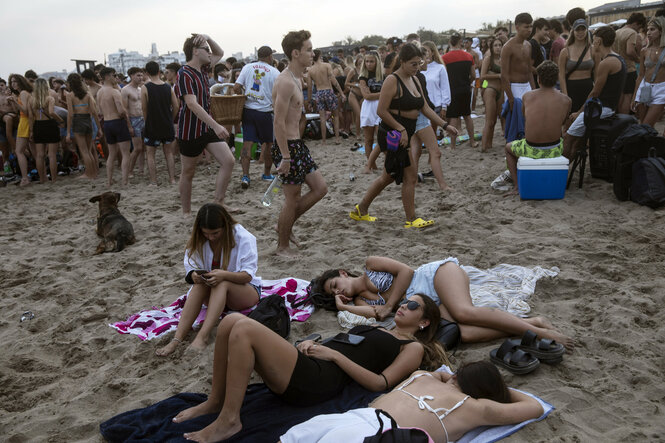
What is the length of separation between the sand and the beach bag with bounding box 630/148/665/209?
0.12 meters

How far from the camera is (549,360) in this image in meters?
2.98

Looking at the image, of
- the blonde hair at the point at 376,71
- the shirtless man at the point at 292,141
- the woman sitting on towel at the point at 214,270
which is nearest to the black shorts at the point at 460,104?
the blonde hair at the point at 376,71

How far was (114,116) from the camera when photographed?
28.2ft

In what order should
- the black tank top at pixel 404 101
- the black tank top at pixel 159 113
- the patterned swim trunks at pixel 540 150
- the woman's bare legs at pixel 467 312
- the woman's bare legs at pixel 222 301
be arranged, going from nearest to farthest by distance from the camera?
the woman's bare legs at pixel 467 312
the woman's bare legs at pixel 222 301
the black tank top at pixel 404 101
the patterned swim trunks at pixel 540 150
the black tank top at pixel 159 113

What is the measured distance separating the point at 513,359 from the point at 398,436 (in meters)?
1.11

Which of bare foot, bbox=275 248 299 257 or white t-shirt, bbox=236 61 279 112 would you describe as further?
white t-shirt, bbox=236 61 279 112

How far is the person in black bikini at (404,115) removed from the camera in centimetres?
535

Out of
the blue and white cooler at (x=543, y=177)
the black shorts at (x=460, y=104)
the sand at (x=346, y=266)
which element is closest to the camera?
the sand at (x=346, y=266)

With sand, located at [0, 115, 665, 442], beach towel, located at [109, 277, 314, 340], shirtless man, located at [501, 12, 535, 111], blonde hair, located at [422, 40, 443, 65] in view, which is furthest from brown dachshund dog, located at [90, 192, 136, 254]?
shirtless man, located at [501, 12, 535, 111]

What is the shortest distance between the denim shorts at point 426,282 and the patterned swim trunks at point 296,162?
1697 millimetres

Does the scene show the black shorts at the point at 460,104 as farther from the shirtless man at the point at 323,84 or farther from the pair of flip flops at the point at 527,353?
the pair of flip flops at the point at 527,353

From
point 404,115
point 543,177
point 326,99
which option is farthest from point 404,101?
point 326,99

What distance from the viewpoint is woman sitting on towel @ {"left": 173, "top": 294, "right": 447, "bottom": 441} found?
→ 259 cm

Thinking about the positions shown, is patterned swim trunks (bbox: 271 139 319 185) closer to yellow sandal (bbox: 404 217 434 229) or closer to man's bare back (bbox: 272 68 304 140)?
man's bare back (bbox: 272 68 304 140)
